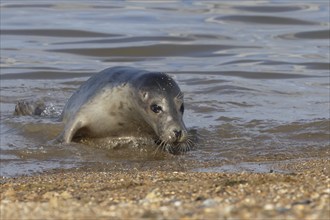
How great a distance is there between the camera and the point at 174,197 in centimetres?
457

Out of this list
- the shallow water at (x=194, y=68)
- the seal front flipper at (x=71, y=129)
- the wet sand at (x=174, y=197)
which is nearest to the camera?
the wet sand at (x=174, y=197)

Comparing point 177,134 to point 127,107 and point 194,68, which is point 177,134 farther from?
point 194,68

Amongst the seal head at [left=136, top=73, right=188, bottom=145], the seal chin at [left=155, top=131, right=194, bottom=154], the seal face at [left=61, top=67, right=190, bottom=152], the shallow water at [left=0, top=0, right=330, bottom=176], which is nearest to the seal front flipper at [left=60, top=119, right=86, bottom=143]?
the seal face at [left=61, top=67, right=190, bottom=152]

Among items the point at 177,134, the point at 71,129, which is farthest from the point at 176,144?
the point at 71,129

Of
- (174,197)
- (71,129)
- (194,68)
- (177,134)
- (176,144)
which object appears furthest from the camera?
(194,68)

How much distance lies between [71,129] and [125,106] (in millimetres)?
510

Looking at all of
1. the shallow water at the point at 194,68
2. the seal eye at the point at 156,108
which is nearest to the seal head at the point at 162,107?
the seal eye at the point at 156,108

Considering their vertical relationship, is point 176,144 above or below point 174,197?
below

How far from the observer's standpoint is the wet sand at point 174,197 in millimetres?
3912

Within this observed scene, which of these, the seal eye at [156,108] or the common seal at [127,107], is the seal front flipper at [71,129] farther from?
the seal eye at [156,108]

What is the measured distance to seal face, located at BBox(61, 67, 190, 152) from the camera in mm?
7999

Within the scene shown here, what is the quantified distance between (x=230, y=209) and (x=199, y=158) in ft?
12.5

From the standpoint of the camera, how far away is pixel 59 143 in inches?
329

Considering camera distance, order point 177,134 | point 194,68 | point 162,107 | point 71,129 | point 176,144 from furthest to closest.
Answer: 1. point 194,68
2. point 71,129
3. point 162,107
4. point 176,144
5. point 177,134
